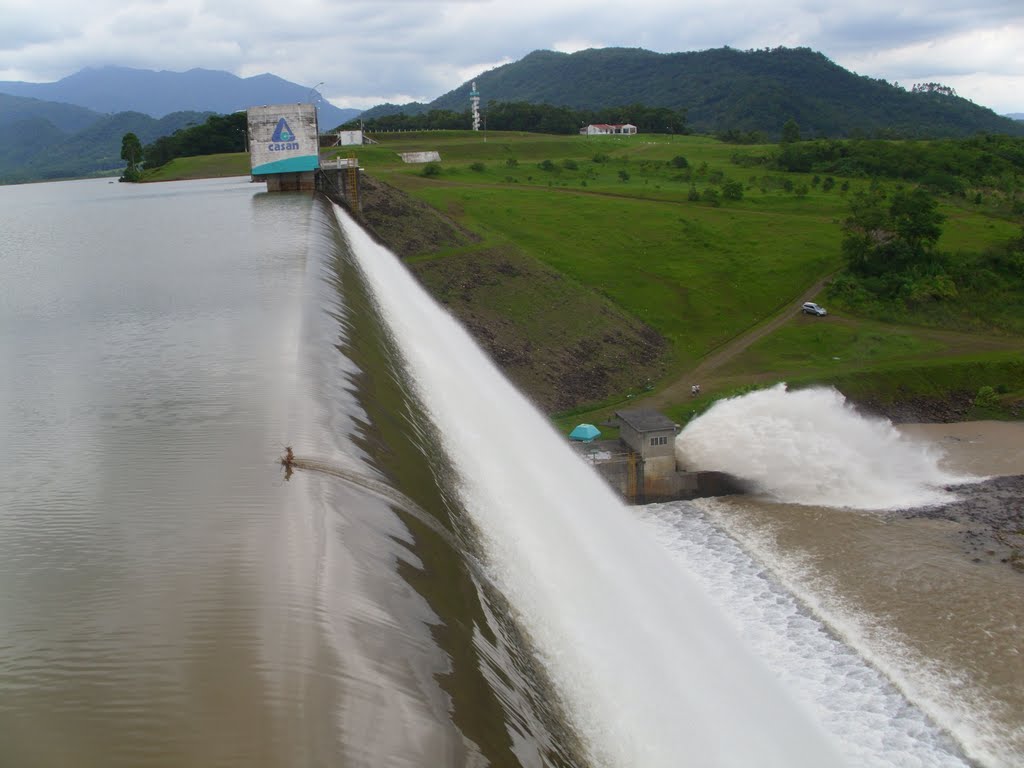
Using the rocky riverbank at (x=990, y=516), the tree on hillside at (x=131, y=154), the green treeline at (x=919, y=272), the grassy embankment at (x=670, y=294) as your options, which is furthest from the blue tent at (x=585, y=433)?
the tree on hillside at (x=131, y=154)

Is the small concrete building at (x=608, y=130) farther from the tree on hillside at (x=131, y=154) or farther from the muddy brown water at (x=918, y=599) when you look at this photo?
the muddy brown water at (x=918, y=599)

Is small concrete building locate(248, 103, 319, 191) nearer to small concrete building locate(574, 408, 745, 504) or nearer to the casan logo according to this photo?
the casan logo

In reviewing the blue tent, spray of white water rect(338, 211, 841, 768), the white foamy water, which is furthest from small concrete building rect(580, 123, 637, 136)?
spray of white water rect(338, 211, 841, 768)

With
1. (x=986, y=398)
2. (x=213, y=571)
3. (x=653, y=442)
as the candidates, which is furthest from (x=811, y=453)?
(x=213, y=571)

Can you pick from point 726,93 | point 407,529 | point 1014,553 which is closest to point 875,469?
point 1014,553

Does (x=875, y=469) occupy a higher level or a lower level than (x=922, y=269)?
→ lower

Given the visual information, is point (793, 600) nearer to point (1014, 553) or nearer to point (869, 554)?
point (869, 554)
